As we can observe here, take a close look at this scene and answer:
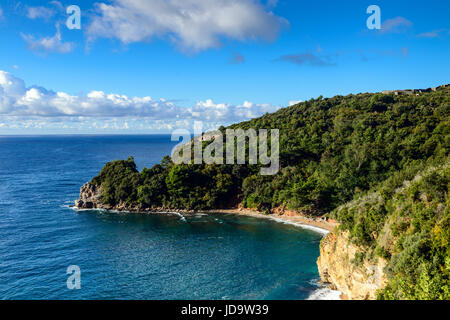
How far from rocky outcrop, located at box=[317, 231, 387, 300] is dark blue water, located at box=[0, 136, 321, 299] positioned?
141 inches

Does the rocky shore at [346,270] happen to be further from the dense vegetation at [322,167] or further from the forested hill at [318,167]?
the forested hill at [318,167]

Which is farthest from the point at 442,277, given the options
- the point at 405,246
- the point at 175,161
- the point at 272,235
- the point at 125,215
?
the point at 175,161

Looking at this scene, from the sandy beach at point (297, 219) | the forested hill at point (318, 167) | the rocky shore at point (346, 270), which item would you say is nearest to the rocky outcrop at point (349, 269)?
the rocky shore at point (346, 270)

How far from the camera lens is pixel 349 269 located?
893 inches

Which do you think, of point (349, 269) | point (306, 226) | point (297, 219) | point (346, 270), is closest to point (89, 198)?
point (297, 219)

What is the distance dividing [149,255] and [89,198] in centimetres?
3013

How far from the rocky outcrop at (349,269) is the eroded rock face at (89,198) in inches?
1901

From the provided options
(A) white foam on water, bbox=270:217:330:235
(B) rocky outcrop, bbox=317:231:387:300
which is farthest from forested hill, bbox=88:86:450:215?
(B) rocky outcrop, bbox=317:231:387:300

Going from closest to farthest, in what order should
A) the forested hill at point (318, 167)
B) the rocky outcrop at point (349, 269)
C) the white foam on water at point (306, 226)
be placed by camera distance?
the rocky outcrop at point (349, 269)
the white foam on water at point (306, 226)
the forested hill at point (318, 167)

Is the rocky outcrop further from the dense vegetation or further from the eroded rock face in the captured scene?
the eroded rock face

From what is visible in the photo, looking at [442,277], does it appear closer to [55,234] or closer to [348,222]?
[348,222]

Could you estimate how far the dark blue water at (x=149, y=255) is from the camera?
28719 mm

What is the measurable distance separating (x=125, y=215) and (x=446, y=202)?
166 ft

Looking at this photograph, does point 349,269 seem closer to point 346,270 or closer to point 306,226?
point 346,270
